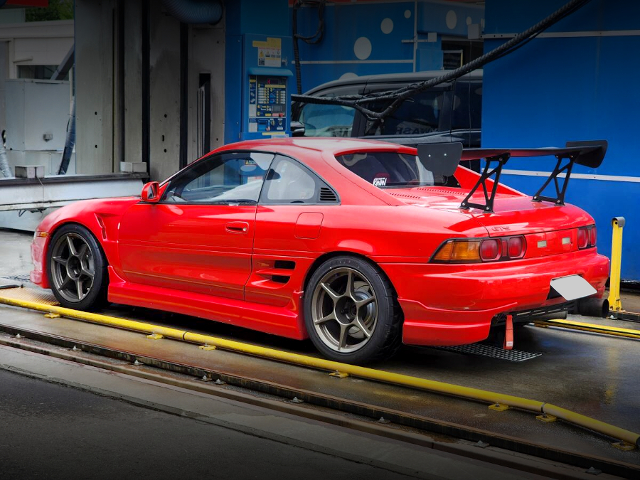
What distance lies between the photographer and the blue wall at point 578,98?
9.49m

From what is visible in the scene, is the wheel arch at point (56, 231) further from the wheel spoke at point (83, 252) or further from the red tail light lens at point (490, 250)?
the red tail light lens at point (490, 250)

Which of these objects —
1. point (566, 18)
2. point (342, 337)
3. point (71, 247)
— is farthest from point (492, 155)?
point (566, 18)

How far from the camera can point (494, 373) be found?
636 centimetres

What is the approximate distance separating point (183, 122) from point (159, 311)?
15.2 ft

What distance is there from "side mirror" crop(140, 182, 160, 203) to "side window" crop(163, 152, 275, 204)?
2.6 inches

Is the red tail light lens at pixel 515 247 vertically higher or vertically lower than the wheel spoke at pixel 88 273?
higher

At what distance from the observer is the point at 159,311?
8227mm

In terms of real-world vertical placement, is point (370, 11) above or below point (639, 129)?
above

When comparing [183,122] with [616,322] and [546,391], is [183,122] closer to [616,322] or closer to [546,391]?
[616,322]

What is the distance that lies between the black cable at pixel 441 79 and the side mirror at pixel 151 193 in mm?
4105

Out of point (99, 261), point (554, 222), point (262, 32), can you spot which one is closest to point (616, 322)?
point (554, 222)

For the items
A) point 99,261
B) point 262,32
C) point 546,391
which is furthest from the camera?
point 262,32

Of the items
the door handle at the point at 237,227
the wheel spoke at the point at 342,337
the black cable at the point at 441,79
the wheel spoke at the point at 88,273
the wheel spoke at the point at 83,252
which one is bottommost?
the wheel spoke at the point at 342,337

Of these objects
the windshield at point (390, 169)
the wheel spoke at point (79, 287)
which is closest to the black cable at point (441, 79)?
the windshield at point (390, 169)
